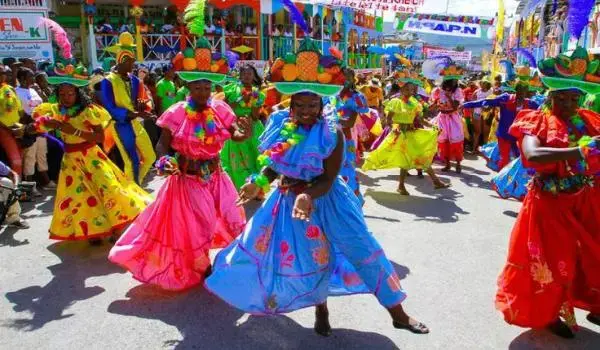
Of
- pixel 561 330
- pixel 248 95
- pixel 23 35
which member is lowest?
pixel 561 330

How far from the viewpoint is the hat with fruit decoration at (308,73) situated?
3.28 meters

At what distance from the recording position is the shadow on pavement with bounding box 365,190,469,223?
22.3 feet

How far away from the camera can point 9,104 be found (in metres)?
7.03

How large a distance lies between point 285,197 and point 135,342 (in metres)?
1.40

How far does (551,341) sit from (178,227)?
2.81 m

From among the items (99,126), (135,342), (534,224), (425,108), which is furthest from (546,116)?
(425,108)

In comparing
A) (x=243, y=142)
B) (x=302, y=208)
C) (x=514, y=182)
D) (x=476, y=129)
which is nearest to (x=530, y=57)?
(x=514, y=182)

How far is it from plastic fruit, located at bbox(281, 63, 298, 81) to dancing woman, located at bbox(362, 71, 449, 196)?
5020 millimetres

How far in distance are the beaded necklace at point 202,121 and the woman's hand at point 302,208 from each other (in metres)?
1.42

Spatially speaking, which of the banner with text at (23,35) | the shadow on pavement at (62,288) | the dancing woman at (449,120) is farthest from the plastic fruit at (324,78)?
the banner with text at (23,35)

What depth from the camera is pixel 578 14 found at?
12.5 feet

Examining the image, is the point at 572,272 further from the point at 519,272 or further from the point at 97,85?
the point at 97,85

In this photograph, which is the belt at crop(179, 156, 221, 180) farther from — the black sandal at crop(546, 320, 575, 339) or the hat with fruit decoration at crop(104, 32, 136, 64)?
the hat with fruit decoration at crop(104, 32, 136, 64)

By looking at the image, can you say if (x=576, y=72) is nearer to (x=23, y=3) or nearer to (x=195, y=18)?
(x=195, y=18)
